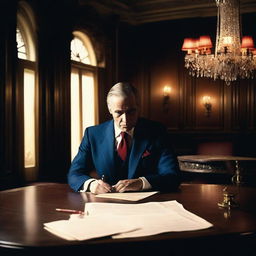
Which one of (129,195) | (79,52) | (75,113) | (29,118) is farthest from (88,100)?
(129,195)

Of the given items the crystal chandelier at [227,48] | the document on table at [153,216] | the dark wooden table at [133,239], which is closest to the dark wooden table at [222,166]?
the crystal chandelier at [227,48]

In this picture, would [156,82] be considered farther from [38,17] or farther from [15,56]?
[15,56]

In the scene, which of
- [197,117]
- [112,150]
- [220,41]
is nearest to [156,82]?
[197,117]

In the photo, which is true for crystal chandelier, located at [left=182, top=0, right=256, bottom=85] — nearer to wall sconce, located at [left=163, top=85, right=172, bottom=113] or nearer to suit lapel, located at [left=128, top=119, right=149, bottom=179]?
wall sconce, located at [left=163, top=85, right=172, bottom=113]

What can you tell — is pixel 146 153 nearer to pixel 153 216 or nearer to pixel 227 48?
pixel 153 216

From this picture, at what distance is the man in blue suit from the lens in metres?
2.35

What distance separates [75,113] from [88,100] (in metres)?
0.53

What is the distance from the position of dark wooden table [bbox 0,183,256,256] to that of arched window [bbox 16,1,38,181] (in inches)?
162

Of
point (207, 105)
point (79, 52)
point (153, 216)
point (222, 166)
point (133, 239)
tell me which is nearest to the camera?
point (133, 239)

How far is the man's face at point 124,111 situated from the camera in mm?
2355

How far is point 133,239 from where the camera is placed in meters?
1.30

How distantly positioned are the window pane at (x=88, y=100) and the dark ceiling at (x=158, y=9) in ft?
4.47

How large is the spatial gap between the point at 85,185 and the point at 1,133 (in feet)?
10.3

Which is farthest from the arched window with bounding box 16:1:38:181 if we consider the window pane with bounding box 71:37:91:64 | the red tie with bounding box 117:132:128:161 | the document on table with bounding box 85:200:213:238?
the document on table with bounding box 85:200:213:238
